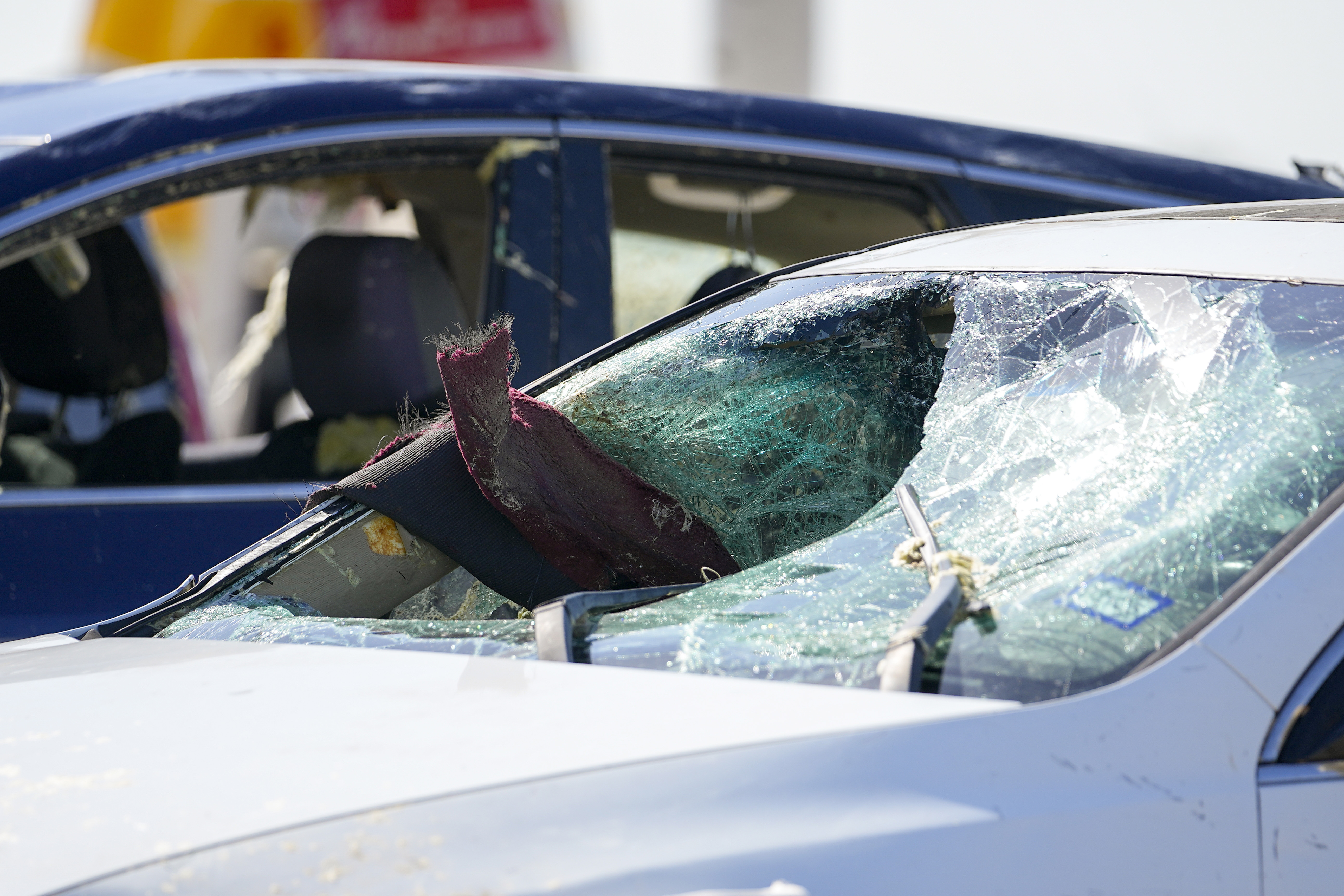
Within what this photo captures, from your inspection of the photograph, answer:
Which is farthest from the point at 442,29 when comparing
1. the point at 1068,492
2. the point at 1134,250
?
the point at 1068,492

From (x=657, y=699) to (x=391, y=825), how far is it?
0.27 m

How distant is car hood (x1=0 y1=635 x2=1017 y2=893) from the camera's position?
102 centimetres

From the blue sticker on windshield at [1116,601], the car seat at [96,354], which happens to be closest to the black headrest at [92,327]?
the car seat at [96,354]

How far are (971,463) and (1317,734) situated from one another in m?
0.55

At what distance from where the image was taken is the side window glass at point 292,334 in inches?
108

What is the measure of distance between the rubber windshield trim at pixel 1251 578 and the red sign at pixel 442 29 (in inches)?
341

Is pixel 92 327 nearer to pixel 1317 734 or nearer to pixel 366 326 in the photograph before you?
pixel 366 326

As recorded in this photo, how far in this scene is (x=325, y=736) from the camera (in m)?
1.11

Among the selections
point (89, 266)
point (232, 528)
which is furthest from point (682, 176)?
point (89, 266)

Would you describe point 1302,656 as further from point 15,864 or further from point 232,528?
point 232,528

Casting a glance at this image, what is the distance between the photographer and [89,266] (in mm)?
2959

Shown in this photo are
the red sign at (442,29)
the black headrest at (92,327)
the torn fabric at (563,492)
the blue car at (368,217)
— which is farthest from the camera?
the red sign at (442,29)

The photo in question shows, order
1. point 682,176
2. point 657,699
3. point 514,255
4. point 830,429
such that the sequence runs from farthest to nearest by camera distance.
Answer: point 682,176, point 514,255, point 830,429, point 657,699

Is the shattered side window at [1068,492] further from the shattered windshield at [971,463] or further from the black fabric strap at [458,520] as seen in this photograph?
the black fabric strap at [458,520]
